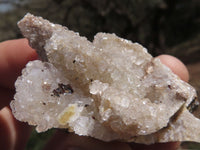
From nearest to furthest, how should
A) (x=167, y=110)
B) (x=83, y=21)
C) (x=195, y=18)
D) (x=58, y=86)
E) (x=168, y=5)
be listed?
(x=167, y=110)
(x=58, y=86)
(x=83, y=21)
(x=168, y=5)
(x=195, y=18)

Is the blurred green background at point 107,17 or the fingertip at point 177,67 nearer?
the fingertip at point 177,67

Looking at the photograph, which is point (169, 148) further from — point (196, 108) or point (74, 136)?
point (74, 136)

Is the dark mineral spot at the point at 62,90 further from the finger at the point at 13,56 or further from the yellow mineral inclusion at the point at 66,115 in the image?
the finger at the point at 13,56

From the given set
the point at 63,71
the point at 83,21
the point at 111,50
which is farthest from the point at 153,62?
the point at 83,21

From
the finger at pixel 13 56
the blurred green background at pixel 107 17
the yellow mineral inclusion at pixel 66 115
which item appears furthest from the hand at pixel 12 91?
the blurred green background at pixel 107 17

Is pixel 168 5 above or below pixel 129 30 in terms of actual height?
above

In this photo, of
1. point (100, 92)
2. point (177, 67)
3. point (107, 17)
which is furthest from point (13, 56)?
point (107, 17)

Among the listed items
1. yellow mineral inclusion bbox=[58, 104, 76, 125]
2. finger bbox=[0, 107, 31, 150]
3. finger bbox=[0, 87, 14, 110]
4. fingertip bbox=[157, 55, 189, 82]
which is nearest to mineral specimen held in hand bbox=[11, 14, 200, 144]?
yellow mineral inclusion bbox=[58, 104, 76, 125]
